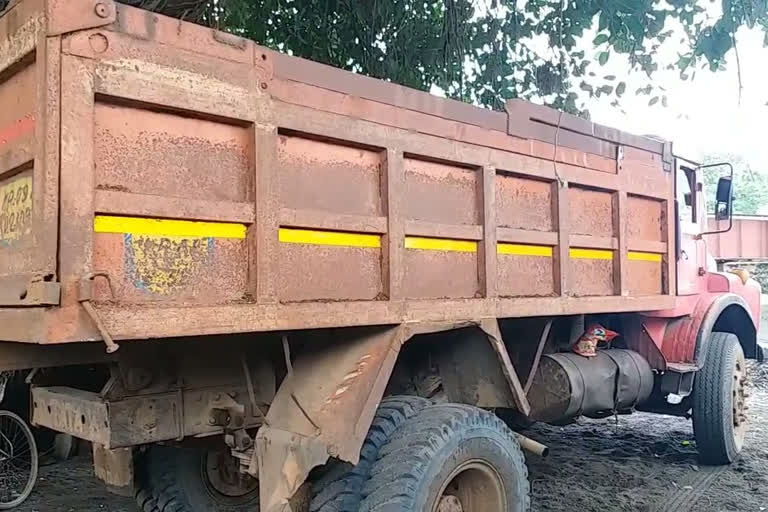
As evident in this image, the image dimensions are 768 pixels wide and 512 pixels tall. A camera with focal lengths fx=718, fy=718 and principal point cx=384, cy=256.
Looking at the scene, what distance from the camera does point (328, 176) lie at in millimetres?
2891

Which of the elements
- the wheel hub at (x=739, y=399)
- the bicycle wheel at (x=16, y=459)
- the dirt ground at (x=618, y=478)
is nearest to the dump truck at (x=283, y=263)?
the dirt ground at (x=618, y=478)

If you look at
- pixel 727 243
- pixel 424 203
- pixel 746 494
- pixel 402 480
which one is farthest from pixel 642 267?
pixel 727 243

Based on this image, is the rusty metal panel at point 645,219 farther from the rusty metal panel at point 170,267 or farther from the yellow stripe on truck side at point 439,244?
the rusty metal panel at point 170,267

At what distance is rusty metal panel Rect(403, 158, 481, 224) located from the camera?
3.24m

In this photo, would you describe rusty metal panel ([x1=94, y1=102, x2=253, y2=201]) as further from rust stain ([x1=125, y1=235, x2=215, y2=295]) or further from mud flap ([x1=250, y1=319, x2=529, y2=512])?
mud flap ([x1=250, y1=319, x2=529, y2=512])

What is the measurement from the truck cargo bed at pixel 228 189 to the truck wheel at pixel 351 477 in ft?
1.61

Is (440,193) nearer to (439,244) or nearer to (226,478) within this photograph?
(439,244)

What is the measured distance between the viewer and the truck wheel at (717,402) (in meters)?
5.61

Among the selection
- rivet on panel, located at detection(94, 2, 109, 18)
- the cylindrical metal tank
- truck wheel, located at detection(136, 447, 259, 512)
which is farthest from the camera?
the cylindrical metal tank

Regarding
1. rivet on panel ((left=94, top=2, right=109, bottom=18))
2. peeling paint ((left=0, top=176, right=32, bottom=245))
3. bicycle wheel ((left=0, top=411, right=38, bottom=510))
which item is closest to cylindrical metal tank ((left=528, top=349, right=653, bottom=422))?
peeling paint ((left=0, top=176, right=32, bottom=245))

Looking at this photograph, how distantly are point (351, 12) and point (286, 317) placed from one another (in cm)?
555

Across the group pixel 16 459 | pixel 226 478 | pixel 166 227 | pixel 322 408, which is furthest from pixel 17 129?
pixel 16 459

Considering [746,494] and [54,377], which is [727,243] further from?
[54,377]

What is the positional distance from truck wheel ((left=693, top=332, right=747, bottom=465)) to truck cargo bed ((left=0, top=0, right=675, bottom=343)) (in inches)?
99.7
